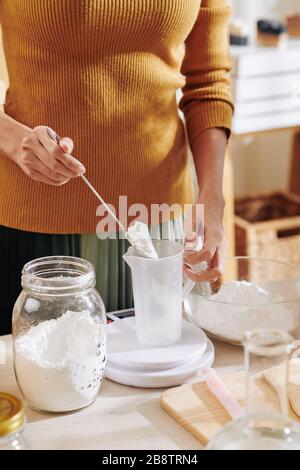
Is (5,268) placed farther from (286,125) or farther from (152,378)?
(286,125)

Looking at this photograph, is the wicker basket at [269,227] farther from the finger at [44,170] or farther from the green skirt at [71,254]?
the finger at [44,170]

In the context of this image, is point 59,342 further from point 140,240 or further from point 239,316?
point 239,316

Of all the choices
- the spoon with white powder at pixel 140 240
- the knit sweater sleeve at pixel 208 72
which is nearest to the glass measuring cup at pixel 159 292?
the spoon with white powder at pixel 140 240

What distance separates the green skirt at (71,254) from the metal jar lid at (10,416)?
56cm

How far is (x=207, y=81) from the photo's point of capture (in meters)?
1.54

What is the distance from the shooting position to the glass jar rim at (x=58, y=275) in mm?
1030

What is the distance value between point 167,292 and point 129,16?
19.1 inches

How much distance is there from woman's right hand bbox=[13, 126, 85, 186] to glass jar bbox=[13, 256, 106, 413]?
0.16m

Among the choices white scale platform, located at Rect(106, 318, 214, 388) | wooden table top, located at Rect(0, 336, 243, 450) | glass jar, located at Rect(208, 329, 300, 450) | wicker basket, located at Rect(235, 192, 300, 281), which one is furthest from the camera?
wicker basket, located at Rect(235, 192, 300, 281)

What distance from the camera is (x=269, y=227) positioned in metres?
2.86

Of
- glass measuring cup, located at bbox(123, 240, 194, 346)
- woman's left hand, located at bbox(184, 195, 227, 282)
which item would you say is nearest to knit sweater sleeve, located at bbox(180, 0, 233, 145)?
woman's left hand, located at bbox(184, 195, 227, 282)

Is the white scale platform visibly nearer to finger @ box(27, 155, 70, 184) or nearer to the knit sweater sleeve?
finger @ box(27, 155, 70, 184)

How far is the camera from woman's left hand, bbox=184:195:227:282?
1.23 metres
